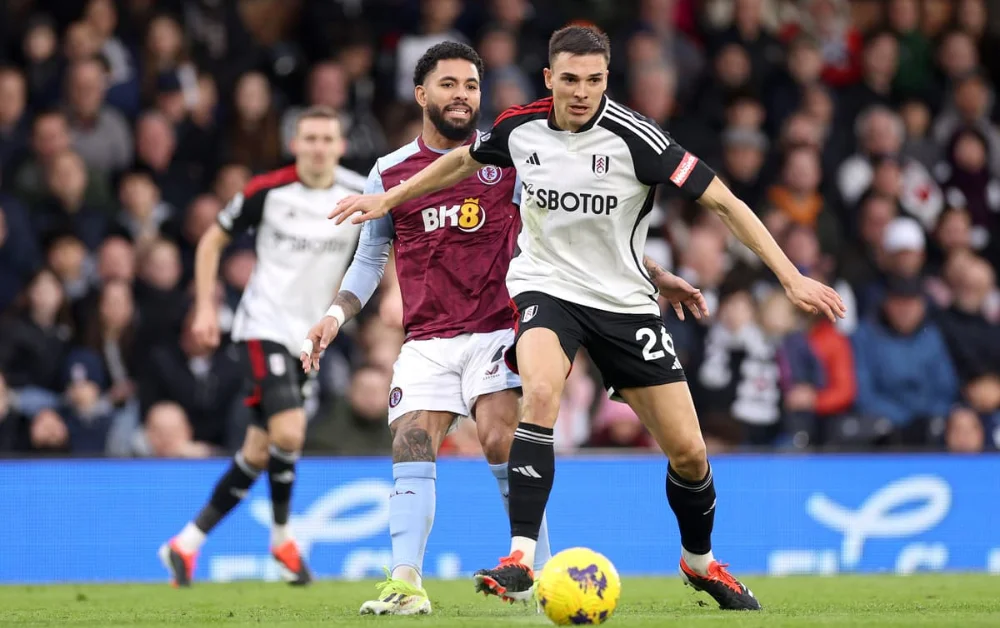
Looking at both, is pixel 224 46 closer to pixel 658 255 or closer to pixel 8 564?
pixel 658 255

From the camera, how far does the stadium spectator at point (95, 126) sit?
518 inches

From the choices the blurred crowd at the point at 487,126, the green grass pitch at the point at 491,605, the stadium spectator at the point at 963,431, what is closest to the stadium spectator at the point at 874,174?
the blurred crowd at the point at 487,126

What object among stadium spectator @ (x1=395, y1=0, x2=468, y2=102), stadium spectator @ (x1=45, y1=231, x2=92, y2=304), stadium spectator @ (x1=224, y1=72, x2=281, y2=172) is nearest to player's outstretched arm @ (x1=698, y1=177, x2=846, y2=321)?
stadium spectator @ (x1=45, y1=231, x2=92, y2=304)

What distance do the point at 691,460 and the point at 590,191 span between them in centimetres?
125

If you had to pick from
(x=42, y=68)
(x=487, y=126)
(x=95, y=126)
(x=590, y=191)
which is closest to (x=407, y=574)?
(x=590, y=191)

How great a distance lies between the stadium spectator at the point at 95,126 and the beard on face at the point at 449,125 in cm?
634

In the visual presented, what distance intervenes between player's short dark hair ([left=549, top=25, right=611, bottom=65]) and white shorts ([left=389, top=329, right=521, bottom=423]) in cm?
140

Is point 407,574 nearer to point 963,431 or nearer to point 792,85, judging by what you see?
point 963,431

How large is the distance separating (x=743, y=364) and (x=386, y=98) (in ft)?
14.1

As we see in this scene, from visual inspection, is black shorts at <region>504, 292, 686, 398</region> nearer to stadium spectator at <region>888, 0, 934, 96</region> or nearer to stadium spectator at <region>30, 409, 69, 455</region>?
stadium spectator at <region>30, 409, 69, 455</region>

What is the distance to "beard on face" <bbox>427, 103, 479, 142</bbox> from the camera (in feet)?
24.9

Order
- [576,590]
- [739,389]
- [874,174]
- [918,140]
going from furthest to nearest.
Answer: [918,140] < [874,174] < [739,389] < [576,590]

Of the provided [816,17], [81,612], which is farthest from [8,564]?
[816,17]

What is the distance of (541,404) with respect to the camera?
6543mm
